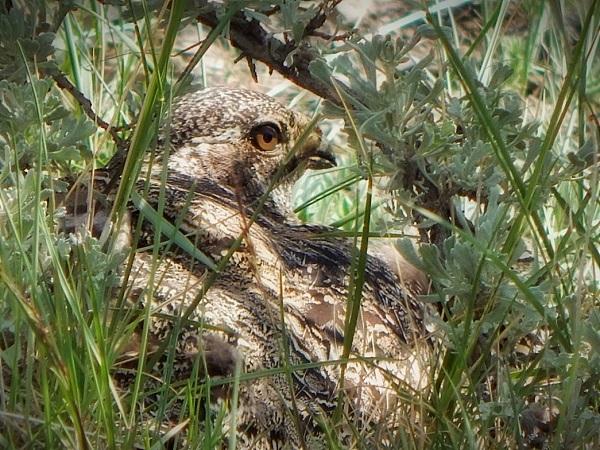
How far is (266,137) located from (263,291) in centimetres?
145

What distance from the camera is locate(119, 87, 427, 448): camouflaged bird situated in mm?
2541

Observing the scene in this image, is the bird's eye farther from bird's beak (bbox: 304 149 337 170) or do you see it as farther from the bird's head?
bird's beak (bbox: 304 149 337 170)

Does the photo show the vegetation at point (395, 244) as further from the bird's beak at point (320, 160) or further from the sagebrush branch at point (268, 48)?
the bird's beak at point (320, 160)

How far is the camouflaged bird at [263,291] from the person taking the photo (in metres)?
2.54

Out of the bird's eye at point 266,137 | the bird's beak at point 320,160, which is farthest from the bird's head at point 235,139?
the bird's beak at point 320,160

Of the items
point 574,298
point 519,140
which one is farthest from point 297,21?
point 574,298

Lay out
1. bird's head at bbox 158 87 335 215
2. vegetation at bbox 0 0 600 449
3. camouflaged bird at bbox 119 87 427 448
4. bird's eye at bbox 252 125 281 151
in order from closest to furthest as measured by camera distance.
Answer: vegetation at bbox 0 0 600 449, camouflaged bird at bbox 119 87 427 448, bird's head at bbox 158 87 335 215, bird's eye at bbox 252 125 281 151

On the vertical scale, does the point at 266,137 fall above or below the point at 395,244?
below

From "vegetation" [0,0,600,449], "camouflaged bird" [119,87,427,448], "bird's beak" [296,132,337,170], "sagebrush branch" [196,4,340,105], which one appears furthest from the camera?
"bird's beak" [296,132,337,170]

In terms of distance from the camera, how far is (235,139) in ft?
12.9

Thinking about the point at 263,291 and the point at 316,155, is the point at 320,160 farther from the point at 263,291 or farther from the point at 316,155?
the point at 263,291

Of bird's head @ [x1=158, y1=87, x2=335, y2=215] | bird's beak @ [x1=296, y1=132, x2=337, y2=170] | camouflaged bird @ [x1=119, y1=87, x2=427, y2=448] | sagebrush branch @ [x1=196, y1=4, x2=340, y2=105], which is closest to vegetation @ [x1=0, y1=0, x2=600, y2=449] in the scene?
sagebrush branch @ [x1=196, y1=4, x2=340, y2=105]

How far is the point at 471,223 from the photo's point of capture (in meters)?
3.25

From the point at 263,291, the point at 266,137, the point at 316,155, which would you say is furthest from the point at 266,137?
Answer: the point at 263,291
